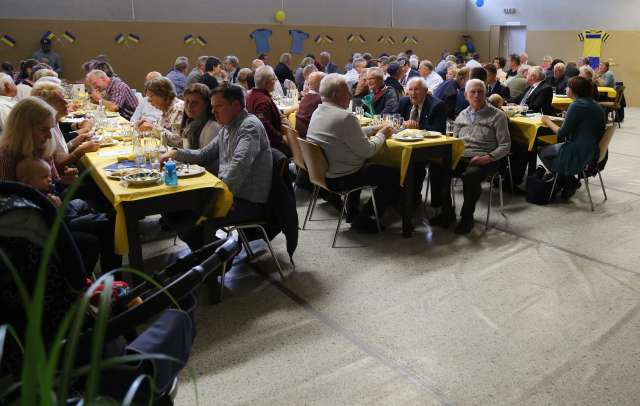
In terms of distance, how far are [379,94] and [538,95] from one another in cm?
194

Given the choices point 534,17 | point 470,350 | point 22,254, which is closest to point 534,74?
point 470,350

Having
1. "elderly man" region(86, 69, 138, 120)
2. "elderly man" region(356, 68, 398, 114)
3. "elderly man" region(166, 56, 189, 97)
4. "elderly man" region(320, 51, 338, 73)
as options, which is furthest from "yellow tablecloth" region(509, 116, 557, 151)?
"elderly man" region(320, 51, 338, 73)

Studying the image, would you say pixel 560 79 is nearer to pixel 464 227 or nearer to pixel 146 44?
pixel 464 227

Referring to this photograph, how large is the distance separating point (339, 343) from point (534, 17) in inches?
552

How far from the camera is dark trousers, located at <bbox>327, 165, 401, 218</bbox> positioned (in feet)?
13.3

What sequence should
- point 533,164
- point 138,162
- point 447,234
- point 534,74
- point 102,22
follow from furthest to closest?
1. point 102,22
2. point 534,74
3. point 533,164
4. point 447,234
5. point 138,162

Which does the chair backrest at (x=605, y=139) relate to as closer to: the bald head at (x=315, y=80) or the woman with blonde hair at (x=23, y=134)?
the bald head at (x=315, y=80)

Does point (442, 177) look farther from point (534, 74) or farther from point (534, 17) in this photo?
point (534, 17)

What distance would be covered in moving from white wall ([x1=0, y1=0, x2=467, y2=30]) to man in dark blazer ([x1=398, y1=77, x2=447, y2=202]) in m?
8.29

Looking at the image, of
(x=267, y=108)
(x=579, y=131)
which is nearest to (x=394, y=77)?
(x=267, y=108)

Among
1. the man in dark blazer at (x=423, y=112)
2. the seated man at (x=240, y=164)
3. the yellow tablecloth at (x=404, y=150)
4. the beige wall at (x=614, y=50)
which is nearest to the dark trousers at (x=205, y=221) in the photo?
the seated man at (x=240, y=164)

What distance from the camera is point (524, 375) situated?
247 cm

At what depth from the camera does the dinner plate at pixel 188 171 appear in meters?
3.11

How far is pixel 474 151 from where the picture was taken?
452 cm
